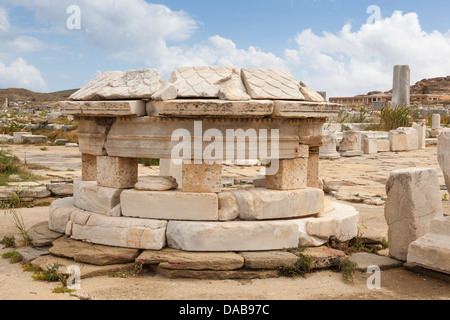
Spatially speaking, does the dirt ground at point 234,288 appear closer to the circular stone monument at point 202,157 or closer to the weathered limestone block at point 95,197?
the circular stone monument at point 202,157

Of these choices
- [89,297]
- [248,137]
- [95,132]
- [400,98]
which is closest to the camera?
[89,297]

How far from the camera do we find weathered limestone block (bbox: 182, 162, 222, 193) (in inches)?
173

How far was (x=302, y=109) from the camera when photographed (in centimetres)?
444

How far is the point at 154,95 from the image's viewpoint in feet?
13.8

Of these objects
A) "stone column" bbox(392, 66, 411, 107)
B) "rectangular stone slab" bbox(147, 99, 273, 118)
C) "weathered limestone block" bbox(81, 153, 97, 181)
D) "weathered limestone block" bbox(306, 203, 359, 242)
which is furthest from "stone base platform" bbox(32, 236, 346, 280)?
"stone column" bbox(392, 66, 411, 107)

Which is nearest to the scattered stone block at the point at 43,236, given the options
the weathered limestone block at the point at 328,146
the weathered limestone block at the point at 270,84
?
the weathered limestone block at the point at 270,84

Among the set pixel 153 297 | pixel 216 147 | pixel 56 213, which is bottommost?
pixel 153 297

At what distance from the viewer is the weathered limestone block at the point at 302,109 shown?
4.33 meters

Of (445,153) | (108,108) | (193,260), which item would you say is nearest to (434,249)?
(445,153)

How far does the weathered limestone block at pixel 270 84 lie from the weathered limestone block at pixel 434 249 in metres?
1.87

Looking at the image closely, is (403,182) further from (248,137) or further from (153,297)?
(153,297)

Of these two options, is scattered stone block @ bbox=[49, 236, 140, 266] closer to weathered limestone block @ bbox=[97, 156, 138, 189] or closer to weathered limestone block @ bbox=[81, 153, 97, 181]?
weathered limestone block @ bbox=[97, 156, 138, 189]

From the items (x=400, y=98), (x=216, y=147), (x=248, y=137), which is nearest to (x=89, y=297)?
(x=216, y=147)

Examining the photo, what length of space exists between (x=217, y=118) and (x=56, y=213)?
226cm
